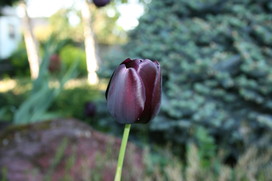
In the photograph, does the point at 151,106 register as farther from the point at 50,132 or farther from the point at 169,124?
the point at 169,124

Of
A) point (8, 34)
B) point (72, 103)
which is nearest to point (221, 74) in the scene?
point (72, 103)

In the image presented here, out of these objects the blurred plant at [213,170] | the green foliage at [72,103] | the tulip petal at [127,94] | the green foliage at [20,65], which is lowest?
the green foliage at [20,65]

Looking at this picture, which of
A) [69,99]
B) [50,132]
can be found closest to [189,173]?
[50,132]

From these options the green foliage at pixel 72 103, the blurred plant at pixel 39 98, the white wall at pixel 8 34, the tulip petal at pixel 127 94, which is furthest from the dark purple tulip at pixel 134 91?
the white wall at pixel 8 34

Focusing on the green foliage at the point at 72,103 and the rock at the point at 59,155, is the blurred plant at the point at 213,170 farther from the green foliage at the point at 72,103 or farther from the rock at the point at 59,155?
the green foliage at the point at 72,103

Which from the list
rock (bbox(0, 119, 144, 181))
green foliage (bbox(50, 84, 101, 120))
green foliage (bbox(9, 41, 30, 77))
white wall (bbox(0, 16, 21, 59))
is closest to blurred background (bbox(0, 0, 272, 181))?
rock (bbox(0, 119, 144, 181))

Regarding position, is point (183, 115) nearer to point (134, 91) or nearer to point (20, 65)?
point (134, 91)

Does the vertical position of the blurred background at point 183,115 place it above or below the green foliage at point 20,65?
above
